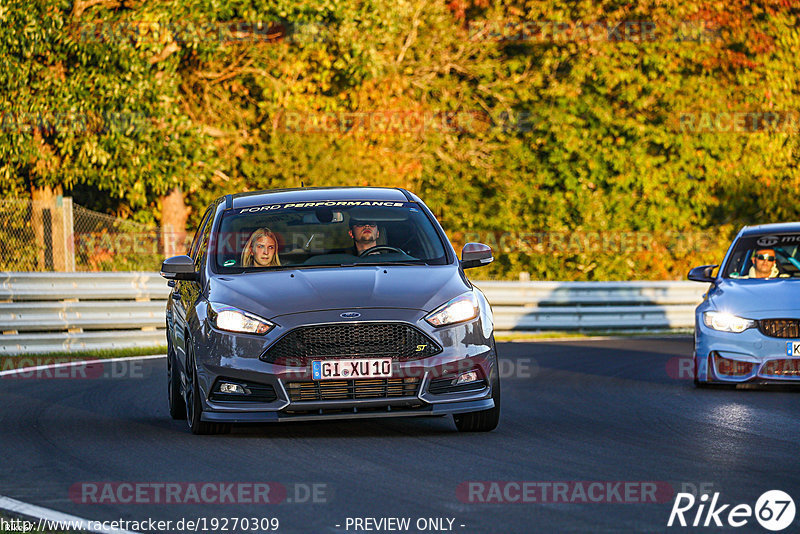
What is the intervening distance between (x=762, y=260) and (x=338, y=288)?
5.71 meters

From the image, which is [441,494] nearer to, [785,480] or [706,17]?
[785,480]

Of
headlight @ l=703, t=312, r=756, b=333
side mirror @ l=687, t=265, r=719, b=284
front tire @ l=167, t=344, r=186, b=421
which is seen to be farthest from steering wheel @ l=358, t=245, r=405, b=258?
side mirror @ l=687, t=265, r=719, b=284

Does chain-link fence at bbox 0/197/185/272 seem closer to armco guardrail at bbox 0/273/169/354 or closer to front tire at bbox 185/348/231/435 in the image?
armco guardrail at bbox 0/273/169/354

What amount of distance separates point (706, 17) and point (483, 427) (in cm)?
A: 2739

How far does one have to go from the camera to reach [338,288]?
9156 millimetres

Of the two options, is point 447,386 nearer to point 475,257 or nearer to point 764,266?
point 475,257

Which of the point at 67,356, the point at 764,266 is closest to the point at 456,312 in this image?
the point at 764,266

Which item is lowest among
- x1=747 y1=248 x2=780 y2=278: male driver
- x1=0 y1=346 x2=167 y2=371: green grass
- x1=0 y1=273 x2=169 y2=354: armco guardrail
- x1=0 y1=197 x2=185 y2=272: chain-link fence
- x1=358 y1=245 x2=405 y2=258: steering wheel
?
x1=0 y1=346 x2=167 y2=371: green grass

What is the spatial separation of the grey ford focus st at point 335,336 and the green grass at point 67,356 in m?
6.92

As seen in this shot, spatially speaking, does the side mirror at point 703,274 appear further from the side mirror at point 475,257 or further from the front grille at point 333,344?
the front grille at point 333,344

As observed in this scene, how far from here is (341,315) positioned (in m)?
8.85

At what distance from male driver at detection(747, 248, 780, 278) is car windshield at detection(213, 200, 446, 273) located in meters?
4.23

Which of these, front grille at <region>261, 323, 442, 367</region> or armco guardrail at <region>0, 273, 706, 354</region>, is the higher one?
front grille at <region>261, 323, 442, 367</region>

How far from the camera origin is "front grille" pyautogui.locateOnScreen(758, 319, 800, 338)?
12.1 metres
